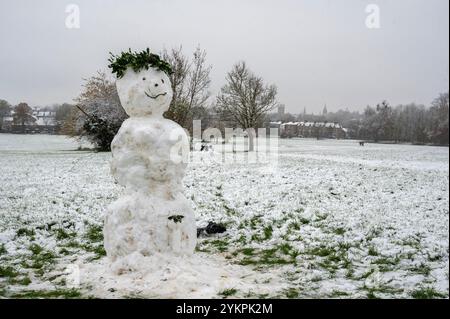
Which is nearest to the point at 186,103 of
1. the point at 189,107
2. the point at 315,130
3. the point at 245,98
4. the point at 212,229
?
the point at 189,107

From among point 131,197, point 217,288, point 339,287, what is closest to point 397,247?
point 339,287

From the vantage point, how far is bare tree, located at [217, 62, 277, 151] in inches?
1388

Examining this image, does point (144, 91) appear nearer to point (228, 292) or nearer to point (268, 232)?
point (228, 292)

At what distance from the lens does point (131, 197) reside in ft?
21.2

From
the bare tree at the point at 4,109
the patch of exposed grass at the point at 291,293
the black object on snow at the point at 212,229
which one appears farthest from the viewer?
the bare tree at the point at 4,109

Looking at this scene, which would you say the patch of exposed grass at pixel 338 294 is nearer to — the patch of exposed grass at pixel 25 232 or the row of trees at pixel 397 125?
the patch of exposed grass at pixel 25 232

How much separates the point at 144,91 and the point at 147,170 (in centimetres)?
135

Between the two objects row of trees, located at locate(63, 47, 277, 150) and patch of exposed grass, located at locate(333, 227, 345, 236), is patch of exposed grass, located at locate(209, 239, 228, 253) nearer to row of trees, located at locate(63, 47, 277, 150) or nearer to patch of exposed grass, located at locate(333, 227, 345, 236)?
patch of exposed grass, located at locate(333, 227, 345, 236)

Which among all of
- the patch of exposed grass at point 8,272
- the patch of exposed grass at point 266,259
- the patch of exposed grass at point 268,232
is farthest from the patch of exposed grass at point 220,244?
the patch of exposed grass at point 8,272

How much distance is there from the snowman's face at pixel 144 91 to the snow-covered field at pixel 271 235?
2.85m

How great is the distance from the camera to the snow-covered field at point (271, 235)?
6074 mm

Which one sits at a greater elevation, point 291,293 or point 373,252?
point 373,252

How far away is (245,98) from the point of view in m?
35.2
